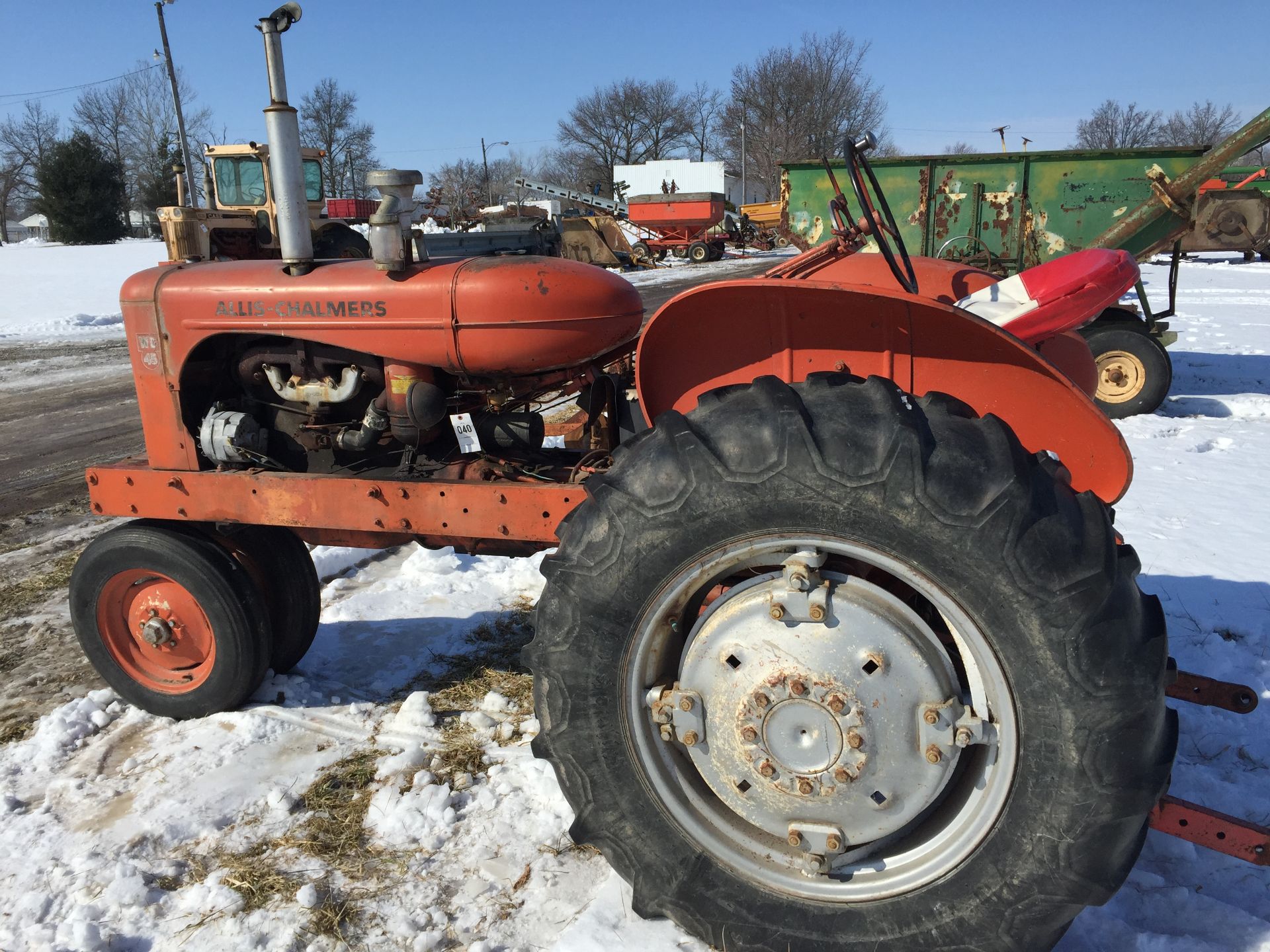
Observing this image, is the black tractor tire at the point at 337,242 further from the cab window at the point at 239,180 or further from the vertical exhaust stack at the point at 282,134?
the vertical exhaust stack at the point at 282,134

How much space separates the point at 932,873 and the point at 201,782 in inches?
86.2

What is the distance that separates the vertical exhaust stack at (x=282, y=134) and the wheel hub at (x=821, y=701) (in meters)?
1.94

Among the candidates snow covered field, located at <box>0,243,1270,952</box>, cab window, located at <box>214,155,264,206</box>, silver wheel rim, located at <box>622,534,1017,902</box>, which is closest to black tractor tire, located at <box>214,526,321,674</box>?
snow covered field, located at <box>0,243,1270,952</box>

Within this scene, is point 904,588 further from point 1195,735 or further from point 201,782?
point 201,782

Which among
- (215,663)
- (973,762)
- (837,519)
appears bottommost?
(215,663)

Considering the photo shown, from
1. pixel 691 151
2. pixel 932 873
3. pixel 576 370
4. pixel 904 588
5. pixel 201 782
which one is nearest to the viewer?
pixel 932 873

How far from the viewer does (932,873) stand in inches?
68.4

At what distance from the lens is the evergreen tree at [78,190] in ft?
119

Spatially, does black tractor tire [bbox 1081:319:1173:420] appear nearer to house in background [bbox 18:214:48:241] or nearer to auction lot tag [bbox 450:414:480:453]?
auction lot tag [bbox 450:414:480:453]

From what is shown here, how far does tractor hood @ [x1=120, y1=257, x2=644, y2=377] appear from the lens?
103 inches

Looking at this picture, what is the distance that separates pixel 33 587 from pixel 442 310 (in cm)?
321

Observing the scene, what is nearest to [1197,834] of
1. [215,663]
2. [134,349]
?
[215,663]

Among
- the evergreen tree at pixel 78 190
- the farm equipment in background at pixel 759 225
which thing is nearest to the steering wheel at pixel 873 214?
the farm equipment in background at pixel 759 225

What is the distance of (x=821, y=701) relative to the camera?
5.78ft
